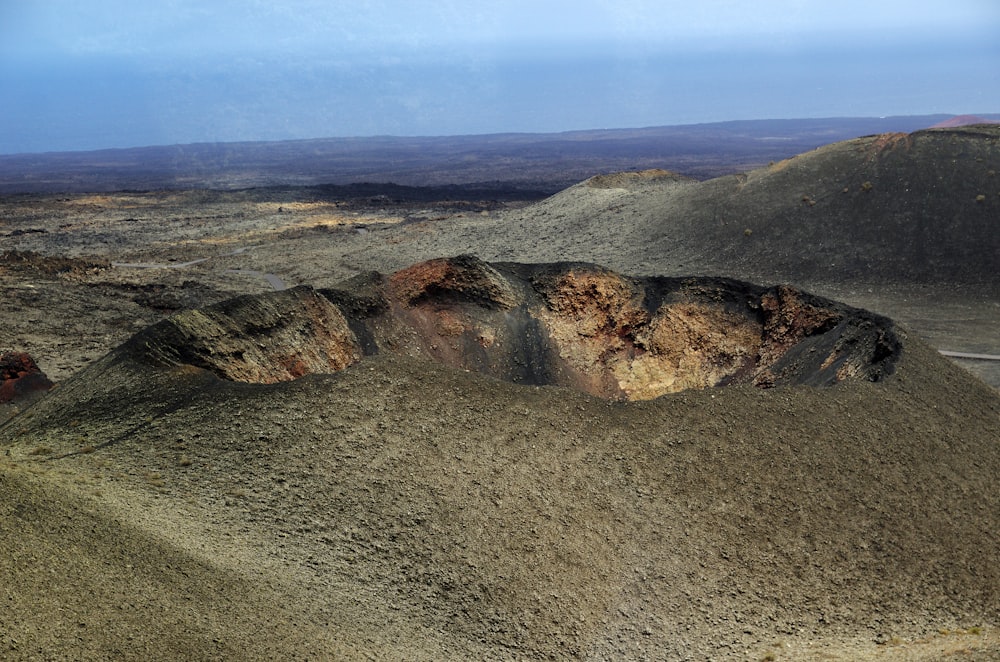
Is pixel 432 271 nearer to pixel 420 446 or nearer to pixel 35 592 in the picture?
pixel 420 446

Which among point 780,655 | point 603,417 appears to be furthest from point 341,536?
point 780,655

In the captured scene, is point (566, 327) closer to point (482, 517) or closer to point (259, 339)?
point (259, 339)

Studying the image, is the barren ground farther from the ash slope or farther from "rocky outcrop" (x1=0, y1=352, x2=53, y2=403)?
"rocky outcrop" (x1=0, y1=352, x2=53, y2=403)

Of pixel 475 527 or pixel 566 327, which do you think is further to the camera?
pixel 566 327

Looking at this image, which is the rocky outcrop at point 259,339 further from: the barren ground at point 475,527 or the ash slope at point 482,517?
the barren ground at point 475,527

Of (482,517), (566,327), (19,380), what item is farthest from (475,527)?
(19,380)

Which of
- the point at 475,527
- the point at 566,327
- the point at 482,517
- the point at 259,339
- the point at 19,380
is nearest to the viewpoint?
the point at 475,527
